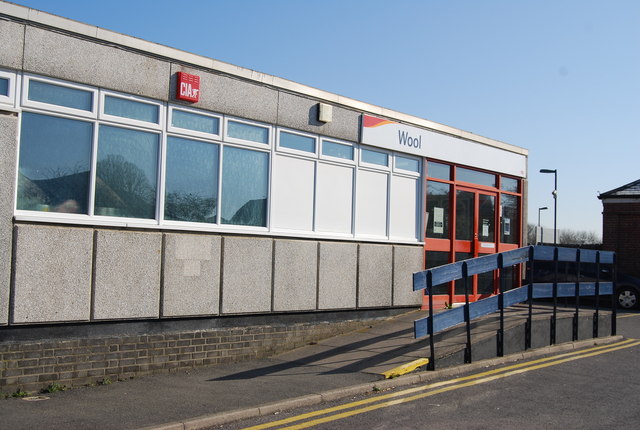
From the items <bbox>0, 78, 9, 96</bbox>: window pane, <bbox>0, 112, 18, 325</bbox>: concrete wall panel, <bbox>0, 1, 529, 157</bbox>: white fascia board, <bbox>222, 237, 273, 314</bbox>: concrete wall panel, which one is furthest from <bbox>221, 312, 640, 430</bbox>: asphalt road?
<bbox>0, 1, 529, 157</bbox>: white fascia board

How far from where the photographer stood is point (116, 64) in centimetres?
881

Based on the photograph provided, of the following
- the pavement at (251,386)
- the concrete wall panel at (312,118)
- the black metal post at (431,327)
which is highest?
the concrete wall panel at (312,118)

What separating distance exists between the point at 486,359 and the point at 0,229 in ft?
21.3

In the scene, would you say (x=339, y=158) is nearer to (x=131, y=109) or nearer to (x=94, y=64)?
(x=131, y=109)

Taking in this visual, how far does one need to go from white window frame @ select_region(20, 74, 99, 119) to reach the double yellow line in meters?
4.38

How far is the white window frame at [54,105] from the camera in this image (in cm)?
801

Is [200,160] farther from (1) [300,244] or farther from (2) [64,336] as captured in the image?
(2) [64,336]

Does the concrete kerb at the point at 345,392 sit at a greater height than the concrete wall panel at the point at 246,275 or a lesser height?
lesser

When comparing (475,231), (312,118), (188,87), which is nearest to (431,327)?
(312,118)

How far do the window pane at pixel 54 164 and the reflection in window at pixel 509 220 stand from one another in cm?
983

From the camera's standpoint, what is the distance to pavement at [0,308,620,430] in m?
6.68

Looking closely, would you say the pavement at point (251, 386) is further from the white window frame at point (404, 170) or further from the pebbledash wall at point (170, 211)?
the white window frame at point (404, 170)

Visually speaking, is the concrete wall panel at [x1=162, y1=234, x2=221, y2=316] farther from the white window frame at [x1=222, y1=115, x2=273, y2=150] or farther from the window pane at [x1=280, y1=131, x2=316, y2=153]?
the window pane at [x1=280, y1=131, x2=316, y2=153]

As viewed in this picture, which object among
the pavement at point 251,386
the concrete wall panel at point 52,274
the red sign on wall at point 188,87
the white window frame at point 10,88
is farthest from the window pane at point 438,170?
the white window frame at point 10,88
